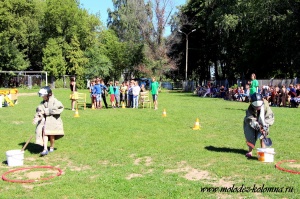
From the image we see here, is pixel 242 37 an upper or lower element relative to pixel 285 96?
upper

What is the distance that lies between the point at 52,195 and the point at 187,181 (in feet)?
7.90

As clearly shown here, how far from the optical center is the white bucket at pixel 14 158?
24.6 ft

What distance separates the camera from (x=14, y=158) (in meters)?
7.55

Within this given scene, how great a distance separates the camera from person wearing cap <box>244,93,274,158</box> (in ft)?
25.7

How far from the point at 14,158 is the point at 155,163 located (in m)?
3.13

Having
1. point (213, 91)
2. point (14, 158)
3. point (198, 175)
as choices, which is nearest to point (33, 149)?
point (14, 158)

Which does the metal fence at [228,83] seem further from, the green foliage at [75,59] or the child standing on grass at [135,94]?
the green foliage at [75,59]

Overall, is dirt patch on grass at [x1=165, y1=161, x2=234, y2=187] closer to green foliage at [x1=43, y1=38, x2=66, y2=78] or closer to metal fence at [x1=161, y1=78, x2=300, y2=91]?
metal fence at [x1=161, y1=78, x2=300, y2=91]

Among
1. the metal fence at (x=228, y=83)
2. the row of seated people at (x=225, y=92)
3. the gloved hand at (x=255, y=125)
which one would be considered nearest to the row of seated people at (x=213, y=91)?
the row of seated people at (x=225, y=92)

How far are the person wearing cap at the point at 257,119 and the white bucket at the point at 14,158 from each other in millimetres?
5204

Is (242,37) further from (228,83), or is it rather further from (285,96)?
(285,96)

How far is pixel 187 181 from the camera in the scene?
633 cm

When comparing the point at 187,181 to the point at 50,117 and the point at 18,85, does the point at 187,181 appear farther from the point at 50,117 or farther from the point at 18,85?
the point at 18,85

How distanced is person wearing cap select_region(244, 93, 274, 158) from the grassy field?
23.0 inches
